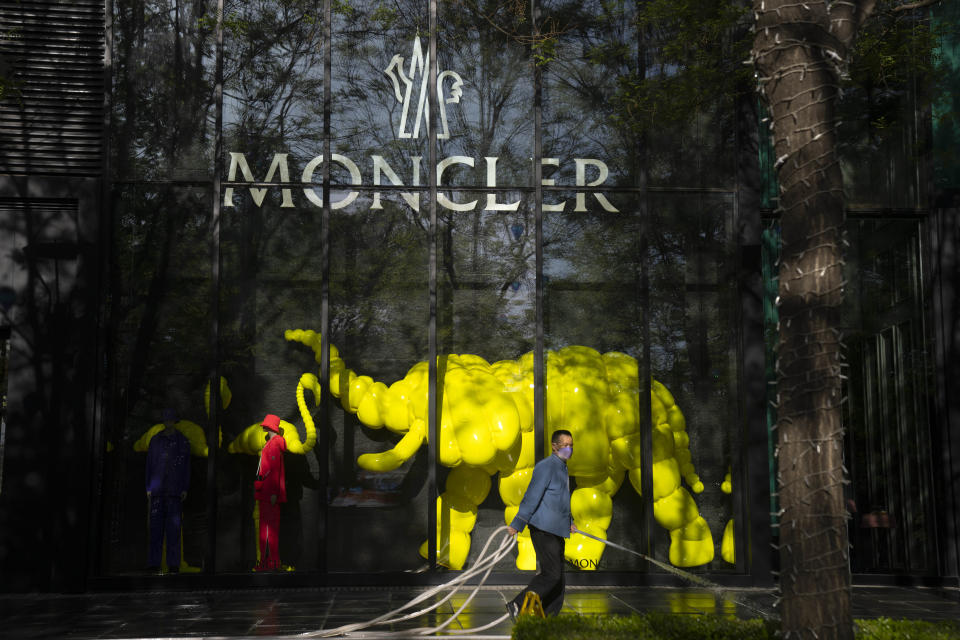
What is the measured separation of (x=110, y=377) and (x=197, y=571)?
2.64 meters

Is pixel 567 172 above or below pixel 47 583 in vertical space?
above

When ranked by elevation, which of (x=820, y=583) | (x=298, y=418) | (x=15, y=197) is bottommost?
(x=820, y=583)

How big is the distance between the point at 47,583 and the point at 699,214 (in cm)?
939

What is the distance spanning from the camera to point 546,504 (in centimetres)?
871

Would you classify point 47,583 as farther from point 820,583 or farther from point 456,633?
point 820,583

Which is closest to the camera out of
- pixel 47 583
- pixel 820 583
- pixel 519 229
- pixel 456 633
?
pixel 820 583

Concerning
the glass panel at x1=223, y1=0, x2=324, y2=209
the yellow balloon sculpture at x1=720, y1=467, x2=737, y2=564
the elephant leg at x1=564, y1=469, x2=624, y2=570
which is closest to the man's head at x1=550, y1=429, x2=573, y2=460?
the elephant leg at x1=564, y1=469, x2=624, y2=570

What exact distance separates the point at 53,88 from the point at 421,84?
4.72 m

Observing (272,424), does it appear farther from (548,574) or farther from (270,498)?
(548,574)

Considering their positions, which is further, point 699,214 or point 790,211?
point 699,214

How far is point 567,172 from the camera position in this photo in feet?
43.4

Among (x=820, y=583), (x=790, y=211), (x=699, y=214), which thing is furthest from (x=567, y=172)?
(x=820, y=583)

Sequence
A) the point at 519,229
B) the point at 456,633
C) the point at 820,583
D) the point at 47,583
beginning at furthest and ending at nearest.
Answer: the point at 519,229 → the point at 47,583 → the point at 456,633 → the point at 820,583

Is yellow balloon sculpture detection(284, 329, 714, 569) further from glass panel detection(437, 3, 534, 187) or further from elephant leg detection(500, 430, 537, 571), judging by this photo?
glass panel detection(437, 3, 534, 187)
